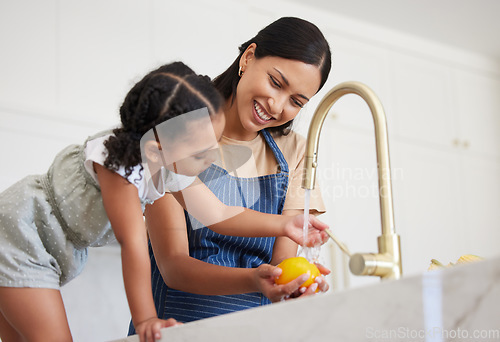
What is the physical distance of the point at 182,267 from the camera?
112 centimetres

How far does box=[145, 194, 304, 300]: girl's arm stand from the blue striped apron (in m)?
0.05

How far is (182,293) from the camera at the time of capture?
1.19m

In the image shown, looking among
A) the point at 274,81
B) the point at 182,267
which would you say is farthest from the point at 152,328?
the point at 274,81

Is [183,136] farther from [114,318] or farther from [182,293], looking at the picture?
[114,318]

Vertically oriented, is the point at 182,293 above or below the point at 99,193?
below

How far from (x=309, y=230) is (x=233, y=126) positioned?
37 centimetres

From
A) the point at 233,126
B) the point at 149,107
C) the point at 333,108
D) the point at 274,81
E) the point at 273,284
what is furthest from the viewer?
the point at 333,108

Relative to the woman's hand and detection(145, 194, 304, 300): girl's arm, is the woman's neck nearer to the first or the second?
detection(145, 194, 304, 300): girl's arm

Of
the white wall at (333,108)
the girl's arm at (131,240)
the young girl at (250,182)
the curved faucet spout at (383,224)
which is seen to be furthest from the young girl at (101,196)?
the white wall at (333,108)

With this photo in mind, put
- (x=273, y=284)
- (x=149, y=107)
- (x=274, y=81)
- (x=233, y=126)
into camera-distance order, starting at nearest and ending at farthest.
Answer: (x=273, y=284) → (x=149, y=107) → (x=274, y=81) → (x=233, y=126)

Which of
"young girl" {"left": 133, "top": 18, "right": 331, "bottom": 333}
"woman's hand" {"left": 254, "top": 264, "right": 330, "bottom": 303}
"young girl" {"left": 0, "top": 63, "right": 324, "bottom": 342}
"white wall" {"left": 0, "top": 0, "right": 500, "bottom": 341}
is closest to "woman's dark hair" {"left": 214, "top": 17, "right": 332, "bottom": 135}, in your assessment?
"young girl" {"left": 133, "top": 18, "right": 331, "bottom": 333}

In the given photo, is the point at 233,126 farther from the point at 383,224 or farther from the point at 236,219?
the point at 383,224

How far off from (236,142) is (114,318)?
1011 mm

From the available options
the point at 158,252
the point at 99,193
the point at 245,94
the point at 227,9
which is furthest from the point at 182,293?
the point at 227,9
